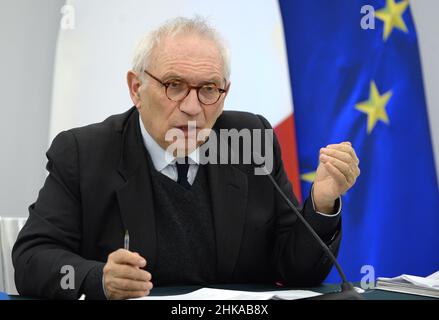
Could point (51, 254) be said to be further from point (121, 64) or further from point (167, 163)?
point (121, 64)

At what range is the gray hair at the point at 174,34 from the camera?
1746 mm

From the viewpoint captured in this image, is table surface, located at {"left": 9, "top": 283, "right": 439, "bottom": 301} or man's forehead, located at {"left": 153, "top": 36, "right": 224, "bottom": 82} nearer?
table surface, located at {"left": 9, "top": 283, "right": 439, "bottom": 301}

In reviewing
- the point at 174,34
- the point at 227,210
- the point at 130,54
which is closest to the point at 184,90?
the point at 174,34

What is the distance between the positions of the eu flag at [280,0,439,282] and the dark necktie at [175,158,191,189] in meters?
1.23

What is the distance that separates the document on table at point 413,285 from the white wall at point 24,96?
1.97 m

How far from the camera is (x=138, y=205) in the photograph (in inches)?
67.1

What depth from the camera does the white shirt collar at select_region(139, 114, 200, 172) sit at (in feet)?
5.98

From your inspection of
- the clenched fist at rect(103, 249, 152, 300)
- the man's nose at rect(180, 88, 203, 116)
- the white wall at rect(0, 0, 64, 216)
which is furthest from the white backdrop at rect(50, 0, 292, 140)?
the clenched fist at rect(103, 249, 152, 300)

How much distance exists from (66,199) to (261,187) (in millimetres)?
613

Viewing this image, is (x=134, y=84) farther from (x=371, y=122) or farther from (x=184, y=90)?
(x=371, y=122)

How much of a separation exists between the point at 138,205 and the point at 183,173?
21 centimetres

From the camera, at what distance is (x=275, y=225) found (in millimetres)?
1904

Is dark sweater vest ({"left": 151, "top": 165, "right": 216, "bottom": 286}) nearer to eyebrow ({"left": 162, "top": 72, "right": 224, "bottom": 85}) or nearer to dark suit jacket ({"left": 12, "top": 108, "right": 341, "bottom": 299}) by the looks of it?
dark suit jacket ({"left": 12, "top": 108, "right": 341, "bottom": 299})
